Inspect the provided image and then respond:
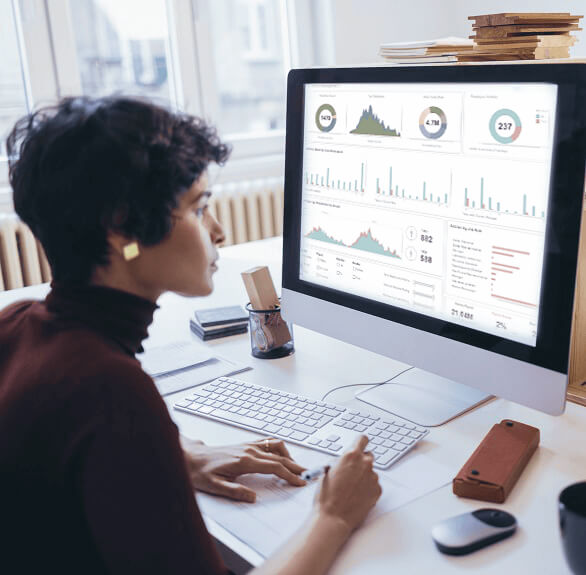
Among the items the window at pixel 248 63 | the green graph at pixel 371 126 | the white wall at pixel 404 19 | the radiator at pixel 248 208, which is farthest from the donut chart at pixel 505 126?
the white wall at pixel 404 19

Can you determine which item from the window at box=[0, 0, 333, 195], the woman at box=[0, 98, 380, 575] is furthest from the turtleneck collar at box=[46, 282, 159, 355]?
the window at box=[0, 0, 333, 195]

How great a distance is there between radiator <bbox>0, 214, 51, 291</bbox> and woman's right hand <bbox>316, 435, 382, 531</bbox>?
2148 mm

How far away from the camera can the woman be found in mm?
657

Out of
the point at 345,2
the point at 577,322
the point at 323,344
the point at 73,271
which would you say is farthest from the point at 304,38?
the point at 73,271

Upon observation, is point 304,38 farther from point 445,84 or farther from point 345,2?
point 445,84

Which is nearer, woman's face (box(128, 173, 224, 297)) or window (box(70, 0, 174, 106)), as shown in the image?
woman's face (box(128, 173, 224, 297))

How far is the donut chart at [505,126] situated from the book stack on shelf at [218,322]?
706 millimetres

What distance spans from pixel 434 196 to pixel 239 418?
0.42 metres

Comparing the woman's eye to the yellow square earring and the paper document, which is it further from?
the paper document

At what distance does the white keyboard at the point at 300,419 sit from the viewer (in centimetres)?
96

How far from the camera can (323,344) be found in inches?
53.1

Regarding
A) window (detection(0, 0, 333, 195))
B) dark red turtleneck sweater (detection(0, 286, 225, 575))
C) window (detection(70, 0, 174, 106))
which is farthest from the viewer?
window (detection(70, 0, 174, 106))

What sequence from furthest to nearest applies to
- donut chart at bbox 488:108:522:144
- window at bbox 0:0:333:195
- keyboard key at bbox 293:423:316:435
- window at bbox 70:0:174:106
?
window at bbox 70:0:174:106
window at bbox 0:0:333:195
keyboard key at bbox 293:423:316:435
donut chart at bbox 488:108:522:144

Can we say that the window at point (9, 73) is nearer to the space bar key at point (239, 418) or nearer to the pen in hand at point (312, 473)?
the space bar key at point (239, 418)
